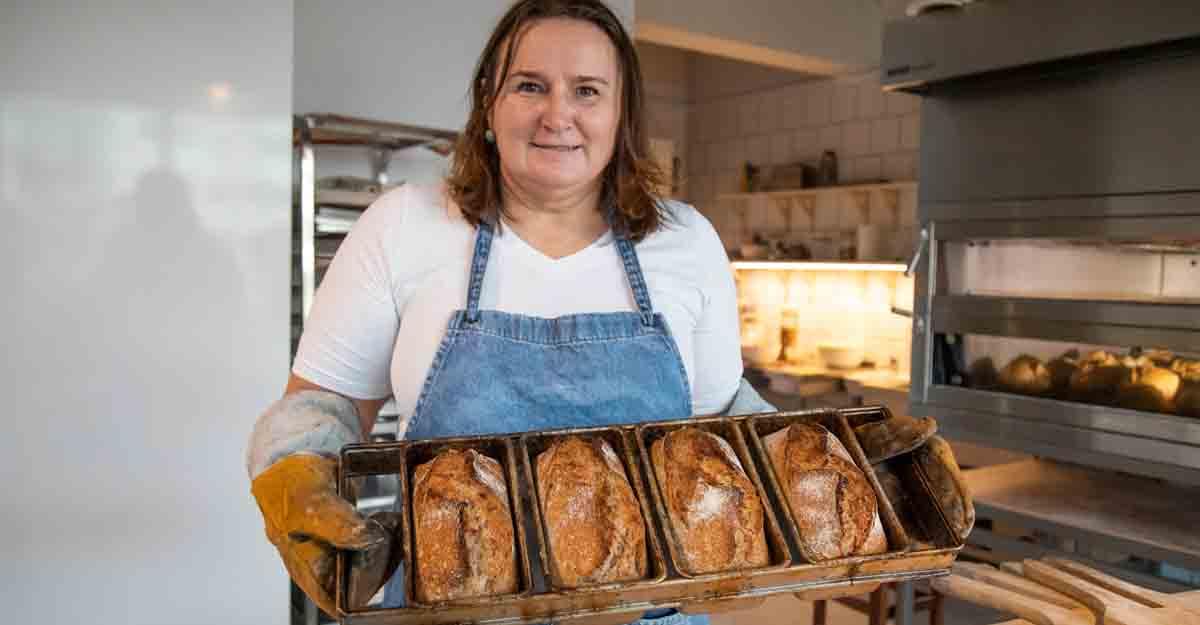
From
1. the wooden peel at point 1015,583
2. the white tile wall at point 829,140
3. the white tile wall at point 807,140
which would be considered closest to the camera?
the wooden peel at point 1015,583

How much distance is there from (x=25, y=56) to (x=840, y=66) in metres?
4.79

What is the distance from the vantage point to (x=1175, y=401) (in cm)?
260

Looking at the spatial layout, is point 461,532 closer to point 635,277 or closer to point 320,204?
point 635,277

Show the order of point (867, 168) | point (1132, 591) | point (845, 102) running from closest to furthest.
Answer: point (1132, 591) → point (867, 168) → point (845, 102)

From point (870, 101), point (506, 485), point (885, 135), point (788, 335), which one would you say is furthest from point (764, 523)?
point (788, 335)

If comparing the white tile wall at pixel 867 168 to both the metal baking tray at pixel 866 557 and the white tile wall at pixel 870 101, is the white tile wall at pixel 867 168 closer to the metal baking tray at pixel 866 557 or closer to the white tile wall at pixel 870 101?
the white tile wall at pixel 870 101

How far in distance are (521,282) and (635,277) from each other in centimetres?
18

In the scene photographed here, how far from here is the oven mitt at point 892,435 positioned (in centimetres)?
113

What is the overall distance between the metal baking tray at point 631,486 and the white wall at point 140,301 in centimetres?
186

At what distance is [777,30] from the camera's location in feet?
18.0

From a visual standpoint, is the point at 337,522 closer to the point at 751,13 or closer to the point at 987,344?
the point at 987,344

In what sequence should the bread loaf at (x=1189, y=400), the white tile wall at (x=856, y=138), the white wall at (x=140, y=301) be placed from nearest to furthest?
the white wall at (x=140, y=301) → the bread loaf at (x=1189, y=400) → the white tile wall at (x=856, y=138)

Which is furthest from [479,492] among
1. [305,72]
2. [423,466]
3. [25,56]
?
[305,72]

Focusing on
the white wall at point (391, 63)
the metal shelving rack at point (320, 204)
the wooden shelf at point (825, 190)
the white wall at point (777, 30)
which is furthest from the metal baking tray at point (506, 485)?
the wooden shelf at point (825, 190)
